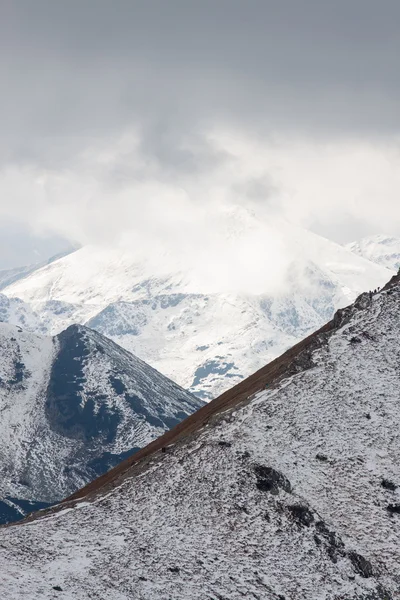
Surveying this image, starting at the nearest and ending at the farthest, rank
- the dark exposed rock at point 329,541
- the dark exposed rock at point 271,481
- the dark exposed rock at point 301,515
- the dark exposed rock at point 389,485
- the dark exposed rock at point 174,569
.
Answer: the dark exposed rock at point 174,569, the dark exposed rock at point 329,541, the dark exposed rock at point 301,515, the dark exposed rock at point 389,485, the dark exposed rock at point 271,481

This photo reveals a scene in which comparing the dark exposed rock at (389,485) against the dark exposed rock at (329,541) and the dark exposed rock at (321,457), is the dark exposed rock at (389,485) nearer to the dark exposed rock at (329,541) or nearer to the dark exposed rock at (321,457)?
the dark exposed rock at (321,457)

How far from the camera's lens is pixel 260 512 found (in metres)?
65.9

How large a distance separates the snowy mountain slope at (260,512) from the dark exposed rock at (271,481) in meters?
0.12

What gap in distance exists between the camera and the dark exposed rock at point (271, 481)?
6825 cm

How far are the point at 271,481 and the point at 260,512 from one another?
367cm

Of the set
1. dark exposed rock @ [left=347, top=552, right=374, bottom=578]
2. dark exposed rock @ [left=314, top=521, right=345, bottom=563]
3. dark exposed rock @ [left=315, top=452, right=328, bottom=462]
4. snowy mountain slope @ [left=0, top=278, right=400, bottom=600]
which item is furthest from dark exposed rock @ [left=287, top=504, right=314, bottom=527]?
dark exposed rock @ [left=315, top=452, right=328, bottom=462]

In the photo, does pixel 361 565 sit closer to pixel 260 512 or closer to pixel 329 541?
pixel 329 541

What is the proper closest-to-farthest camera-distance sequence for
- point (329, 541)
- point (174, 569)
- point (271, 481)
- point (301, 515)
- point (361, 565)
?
point (174, 569)
point (361, 565)
point (329, 541)
point (301, 515)
point (271, 481)

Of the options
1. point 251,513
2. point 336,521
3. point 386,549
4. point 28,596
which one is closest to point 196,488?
point 251,513

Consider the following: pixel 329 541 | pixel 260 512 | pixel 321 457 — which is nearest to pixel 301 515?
pixel 260 512

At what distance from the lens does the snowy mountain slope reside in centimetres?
5672

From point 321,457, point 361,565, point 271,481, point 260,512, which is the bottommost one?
point 361,565

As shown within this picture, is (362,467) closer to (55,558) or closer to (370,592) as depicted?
(370,592)

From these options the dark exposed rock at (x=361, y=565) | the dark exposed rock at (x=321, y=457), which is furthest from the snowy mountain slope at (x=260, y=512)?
the dark exposed rock at (x=321, y=457)
